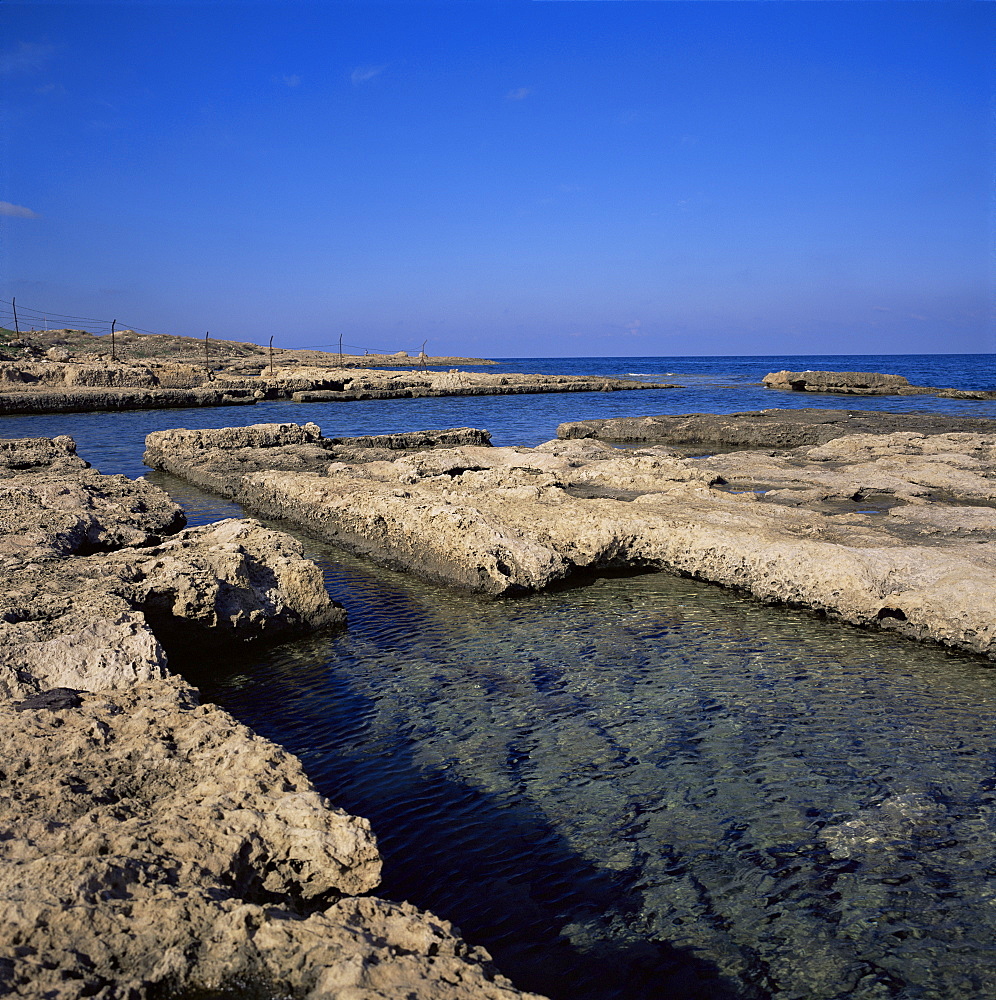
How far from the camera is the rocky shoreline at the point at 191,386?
3212cm

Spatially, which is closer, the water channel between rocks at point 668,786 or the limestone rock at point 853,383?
the water channel between rocks at point 668,786

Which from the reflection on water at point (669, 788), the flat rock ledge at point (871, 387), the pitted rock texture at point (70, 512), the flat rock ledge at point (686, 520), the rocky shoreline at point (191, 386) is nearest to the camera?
the reflection on water at point (669, 788)

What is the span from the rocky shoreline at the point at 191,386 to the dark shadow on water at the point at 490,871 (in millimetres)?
30303

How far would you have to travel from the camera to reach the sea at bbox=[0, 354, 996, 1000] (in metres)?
3.65

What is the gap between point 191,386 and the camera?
40.0 metres

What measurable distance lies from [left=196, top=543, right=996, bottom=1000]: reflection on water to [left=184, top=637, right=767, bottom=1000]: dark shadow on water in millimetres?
14

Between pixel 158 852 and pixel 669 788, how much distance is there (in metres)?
3.05

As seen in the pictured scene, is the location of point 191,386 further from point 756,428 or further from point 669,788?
point 669,788

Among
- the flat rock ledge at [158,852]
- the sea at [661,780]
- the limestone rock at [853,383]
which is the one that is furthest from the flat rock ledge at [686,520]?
the limestone rock at [853,383]

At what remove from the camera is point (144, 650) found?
5.34 meters

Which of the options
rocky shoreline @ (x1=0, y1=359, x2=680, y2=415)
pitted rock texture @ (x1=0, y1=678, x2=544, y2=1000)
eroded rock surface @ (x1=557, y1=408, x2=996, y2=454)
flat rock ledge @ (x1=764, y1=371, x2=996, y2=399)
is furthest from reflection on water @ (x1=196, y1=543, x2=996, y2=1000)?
flat rock ledge @ (x1=764, y1=371, x2=996, y2=399)

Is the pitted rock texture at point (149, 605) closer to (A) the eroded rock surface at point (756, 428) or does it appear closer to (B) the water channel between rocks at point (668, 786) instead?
(B) the water channel between rocks at point (668, 786)

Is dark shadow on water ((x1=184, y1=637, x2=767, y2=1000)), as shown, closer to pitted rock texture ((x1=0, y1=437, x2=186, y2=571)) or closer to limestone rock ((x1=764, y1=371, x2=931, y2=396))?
pitted rock texture ((x1=0, y1=437, x2=186, y2=571))

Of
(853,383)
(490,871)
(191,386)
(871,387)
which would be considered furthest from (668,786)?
(853,383)
